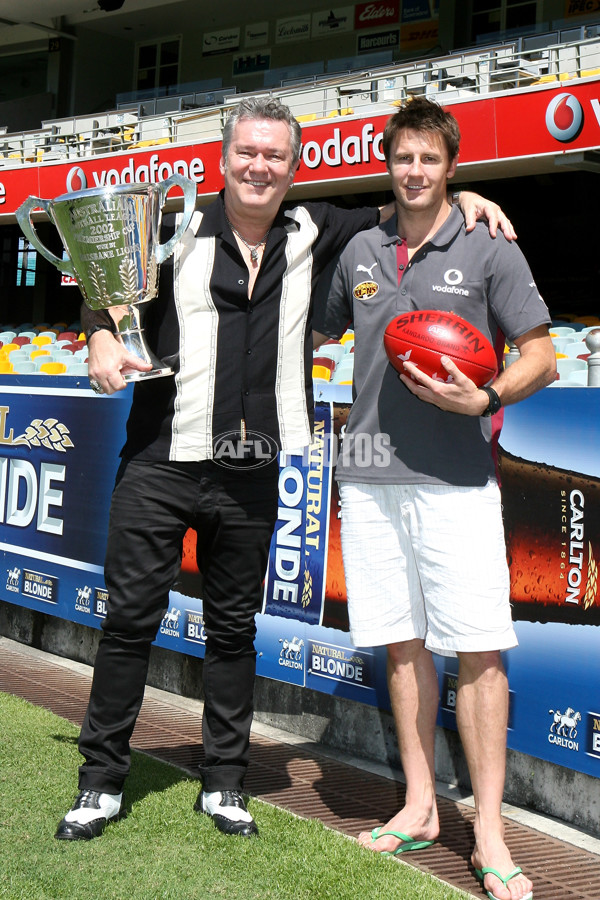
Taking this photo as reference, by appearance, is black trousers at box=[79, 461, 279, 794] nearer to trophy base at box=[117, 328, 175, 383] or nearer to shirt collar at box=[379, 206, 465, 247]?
trophy base at box=[117, 328, 175, 383]

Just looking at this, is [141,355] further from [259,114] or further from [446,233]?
[446,233]

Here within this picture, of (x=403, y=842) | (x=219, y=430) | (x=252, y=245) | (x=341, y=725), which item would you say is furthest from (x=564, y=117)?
(x=403, y=842)

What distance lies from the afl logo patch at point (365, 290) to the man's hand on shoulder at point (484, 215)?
0.30 metres

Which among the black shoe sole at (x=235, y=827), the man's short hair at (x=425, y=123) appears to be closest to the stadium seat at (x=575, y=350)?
the man's short hair at (x=425, y=123)

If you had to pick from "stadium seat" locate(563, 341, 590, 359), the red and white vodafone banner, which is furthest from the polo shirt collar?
the red and white vodafone banner

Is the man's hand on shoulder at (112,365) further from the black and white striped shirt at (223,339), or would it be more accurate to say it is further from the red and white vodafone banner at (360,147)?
the red and white vodafone banner at (360,147)

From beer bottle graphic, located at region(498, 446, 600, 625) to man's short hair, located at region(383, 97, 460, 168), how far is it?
104 cm

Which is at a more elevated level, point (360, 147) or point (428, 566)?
point (360, 147)

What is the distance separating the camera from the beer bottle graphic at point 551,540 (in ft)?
9.52

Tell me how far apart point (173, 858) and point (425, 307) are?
1.60m

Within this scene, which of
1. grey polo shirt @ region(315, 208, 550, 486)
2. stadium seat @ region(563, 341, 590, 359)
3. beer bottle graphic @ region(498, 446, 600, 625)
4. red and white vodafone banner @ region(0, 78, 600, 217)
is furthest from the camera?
red and white vodafone banner @ region(0, 78, 600, 217)

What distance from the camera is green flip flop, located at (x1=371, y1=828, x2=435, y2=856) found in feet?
8.75

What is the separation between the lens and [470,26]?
18.6 metres

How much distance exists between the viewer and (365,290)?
8.94ft
